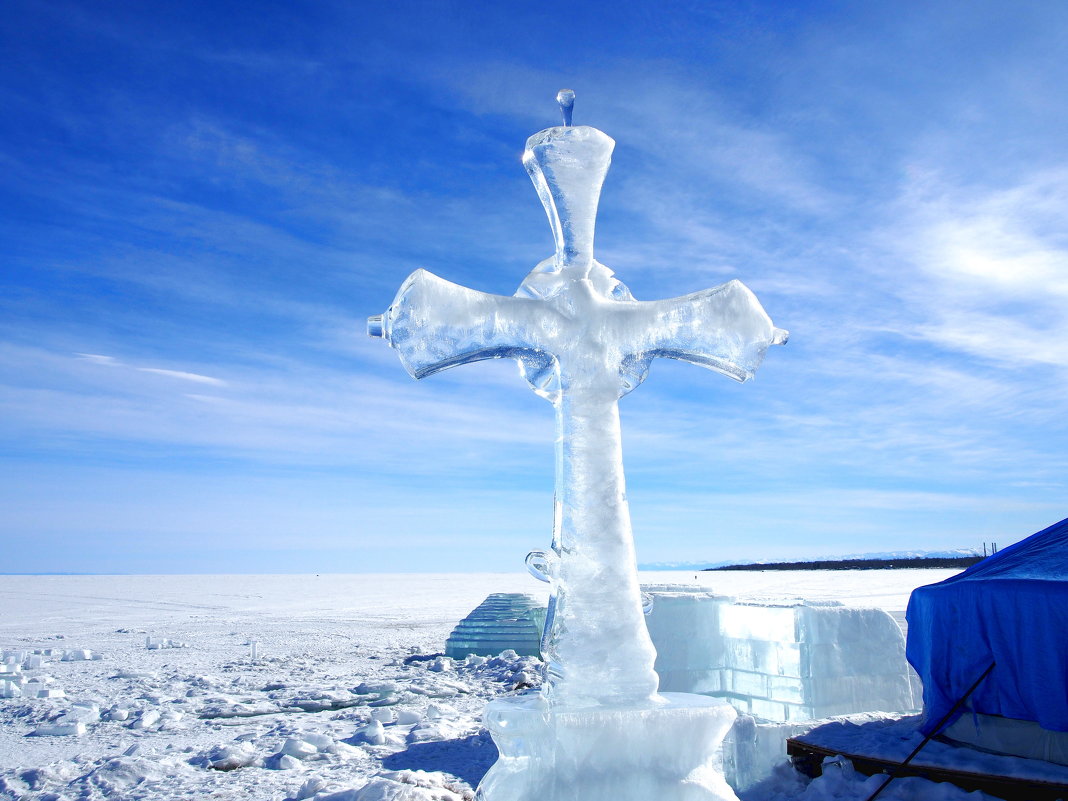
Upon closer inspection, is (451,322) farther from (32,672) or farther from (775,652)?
(32,672)

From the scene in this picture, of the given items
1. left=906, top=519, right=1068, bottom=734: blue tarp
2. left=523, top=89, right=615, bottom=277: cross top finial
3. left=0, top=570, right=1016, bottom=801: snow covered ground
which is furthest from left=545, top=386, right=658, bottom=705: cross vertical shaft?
left=906, top=519, right=1068, bottom=734: blue tarp

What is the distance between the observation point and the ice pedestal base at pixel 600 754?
2.02 meters

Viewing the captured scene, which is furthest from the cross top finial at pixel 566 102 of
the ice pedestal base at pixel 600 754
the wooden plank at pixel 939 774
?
the wooden plank at pixel 939 774

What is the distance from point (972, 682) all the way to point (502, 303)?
209 inches

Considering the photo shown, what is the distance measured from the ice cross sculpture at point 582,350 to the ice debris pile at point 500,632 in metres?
9.55

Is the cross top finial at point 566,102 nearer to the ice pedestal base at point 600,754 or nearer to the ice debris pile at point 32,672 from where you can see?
the ice pedestal base at point 600,754

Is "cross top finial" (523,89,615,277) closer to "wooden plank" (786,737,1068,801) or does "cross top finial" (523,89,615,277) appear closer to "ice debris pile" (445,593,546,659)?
"wooden plank" (786,737,1068,801)

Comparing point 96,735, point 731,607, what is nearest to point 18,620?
point 96,735

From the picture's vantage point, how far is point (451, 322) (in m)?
2.37

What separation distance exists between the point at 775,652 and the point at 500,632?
19.7ft

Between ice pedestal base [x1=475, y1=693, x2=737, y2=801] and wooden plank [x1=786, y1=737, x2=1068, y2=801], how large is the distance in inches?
152

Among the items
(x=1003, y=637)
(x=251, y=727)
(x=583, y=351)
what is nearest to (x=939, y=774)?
(x=1003, y=637)

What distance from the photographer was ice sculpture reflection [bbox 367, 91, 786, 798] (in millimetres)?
2203

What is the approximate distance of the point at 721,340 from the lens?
250cm
